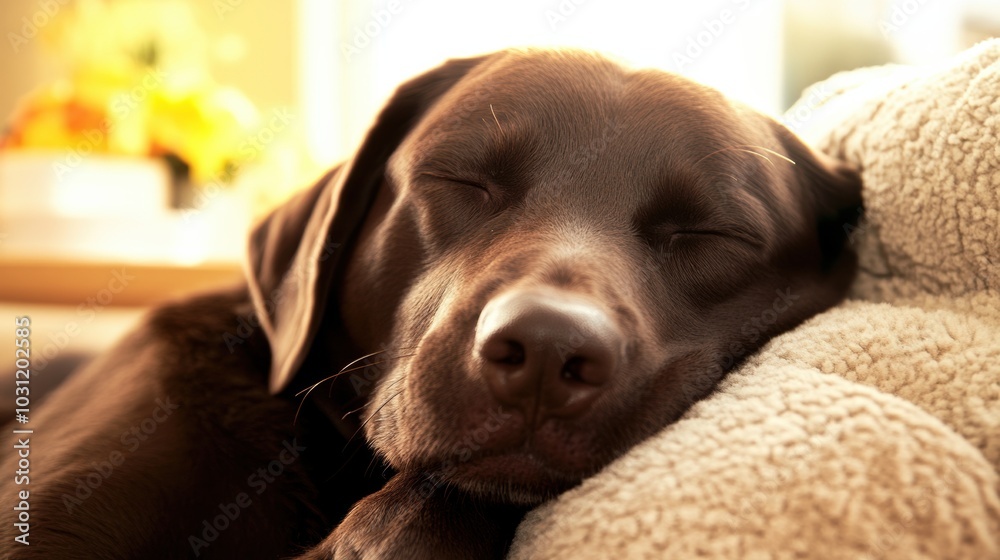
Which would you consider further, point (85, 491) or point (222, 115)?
point (222, 115)

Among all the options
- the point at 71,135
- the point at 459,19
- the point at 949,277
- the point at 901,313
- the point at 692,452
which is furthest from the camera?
the point at 459,19

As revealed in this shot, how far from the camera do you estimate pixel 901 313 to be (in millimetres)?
1196

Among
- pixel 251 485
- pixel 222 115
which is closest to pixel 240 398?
pixel 251 485

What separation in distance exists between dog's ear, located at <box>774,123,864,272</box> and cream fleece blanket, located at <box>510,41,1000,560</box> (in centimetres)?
10

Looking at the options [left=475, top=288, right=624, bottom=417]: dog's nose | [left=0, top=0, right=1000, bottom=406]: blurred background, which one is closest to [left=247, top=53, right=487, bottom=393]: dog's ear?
[left=475, top=288, right=624, bottom=417]: dog's nose

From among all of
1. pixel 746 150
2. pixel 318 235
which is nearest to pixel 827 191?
pixel 746 150

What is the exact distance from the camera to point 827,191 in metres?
1.62

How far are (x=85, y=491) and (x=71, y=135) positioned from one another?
362 centimetres

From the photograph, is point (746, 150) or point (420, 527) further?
point (746, 150)

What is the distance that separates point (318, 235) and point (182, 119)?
326cm

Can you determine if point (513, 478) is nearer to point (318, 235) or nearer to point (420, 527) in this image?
point (420, 527)

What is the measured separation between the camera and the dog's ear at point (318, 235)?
63.7 inches

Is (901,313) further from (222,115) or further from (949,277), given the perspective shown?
(222,115)

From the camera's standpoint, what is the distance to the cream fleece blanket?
808 millimetres
